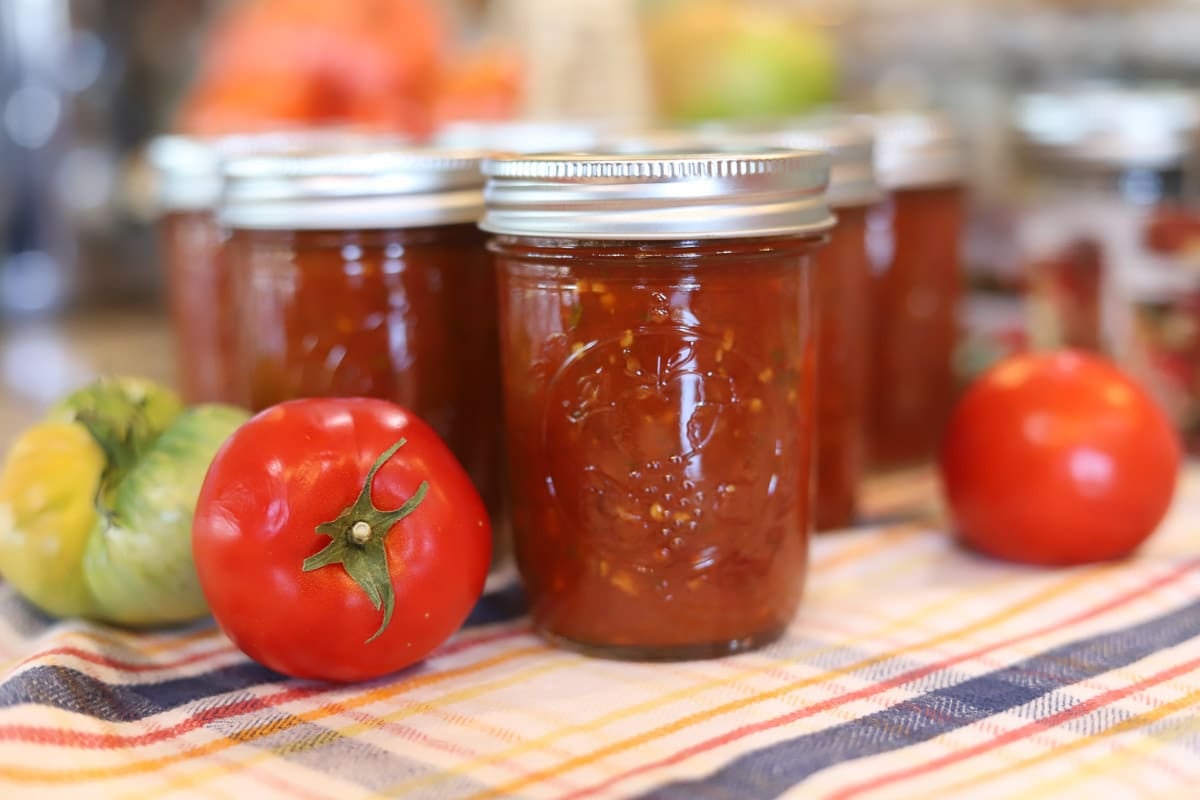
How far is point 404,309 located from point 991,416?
1.52 ft

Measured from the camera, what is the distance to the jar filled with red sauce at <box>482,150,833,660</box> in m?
0.76

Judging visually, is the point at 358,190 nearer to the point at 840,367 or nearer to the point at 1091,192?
the point at 840,367

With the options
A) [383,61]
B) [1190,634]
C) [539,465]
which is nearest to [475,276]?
[539,465]

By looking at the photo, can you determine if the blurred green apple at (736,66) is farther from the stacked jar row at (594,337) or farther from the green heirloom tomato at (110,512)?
the green heirloom tomato at (110,512)

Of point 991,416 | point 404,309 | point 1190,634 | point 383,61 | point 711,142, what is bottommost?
point 1190,634

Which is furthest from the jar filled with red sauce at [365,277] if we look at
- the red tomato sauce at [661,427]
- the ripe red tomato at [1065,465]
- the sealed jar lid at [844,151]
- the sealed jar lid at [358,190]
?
the ripe red tomato at [1065,465]

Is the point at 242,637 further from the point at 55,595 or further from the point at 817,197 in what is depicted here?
the point at 817,197

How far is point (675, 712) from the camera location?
0.74m

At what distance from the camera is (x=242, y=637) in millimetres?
777

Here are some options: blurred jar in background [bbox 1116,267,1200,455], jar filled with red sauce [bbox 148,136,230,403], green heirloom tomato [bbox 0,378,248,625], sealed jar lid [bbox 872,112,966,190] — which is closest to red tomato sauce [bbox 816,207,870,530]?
sealed jar lid [bbox 872,112,966,190]

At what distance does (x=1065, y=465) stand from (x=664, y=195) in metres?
0.42

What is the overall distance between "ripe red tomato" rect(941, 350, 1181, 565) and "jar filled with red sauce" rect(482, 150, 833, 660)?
238 mm

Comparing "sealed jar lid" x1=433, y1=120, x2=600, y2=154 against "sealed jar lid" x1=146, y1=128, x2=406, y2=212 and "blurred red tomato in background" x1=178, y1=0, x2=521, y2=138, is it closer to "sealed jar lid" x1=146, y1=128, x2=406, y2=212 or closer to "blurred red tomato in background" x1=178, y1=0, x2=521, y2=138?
"sealed jar lid" x1=146, y1=128, x2=406, y2=212

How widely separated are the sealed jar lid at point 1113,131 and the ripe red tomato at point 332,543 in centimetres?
79
